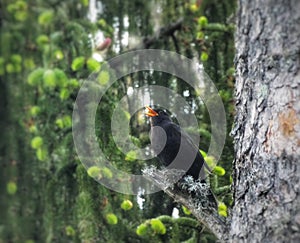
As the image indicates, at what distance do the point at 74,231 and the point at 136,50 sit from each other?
1.44 metres

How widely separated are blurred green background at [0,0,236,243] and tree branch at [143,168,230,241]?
412mm

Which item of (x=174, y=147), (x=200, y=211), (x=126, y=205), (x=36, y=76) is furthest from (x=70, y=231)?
(x=200, y=211)

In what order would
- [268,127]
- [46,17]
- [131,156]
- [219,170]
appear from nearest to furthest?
[268,127], [219,170], [131,156], [46,17]

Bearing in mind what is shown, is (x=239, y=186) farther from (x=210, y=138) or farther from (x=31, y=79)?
(x=31, y=79)

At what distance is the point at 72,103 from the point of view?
135 inches

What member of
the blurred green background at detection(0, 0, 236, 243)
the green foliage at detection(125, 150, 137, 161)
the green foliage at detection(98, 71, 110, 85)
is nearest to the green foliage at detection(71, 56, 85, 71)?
the blurred green background at detection(0, 0, 236, 243)

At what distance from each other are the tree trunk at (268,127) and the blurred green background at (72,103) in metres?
0.84

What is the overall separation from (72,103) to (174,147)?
817 millimetres

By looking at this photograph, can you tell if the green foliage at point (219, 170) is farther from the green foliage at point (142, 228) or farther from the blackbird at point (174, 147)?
the green foliage at point (142, 228)

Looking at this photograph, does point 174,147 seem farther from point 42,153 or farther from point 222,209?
point 42,153

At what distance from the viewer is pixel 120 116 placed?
10.4ft

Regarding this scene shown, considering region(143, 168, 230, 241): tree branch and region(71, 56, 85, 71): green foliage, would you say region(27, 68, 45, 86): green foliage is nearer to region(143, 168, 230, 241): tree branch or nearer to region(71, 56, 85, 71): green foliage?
region(71, 56, 85, 71): green foliage

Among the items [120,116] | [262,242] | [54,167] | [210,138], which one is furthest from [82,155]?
[262,242]

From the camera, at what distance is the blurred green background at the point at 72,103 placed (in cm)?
310
